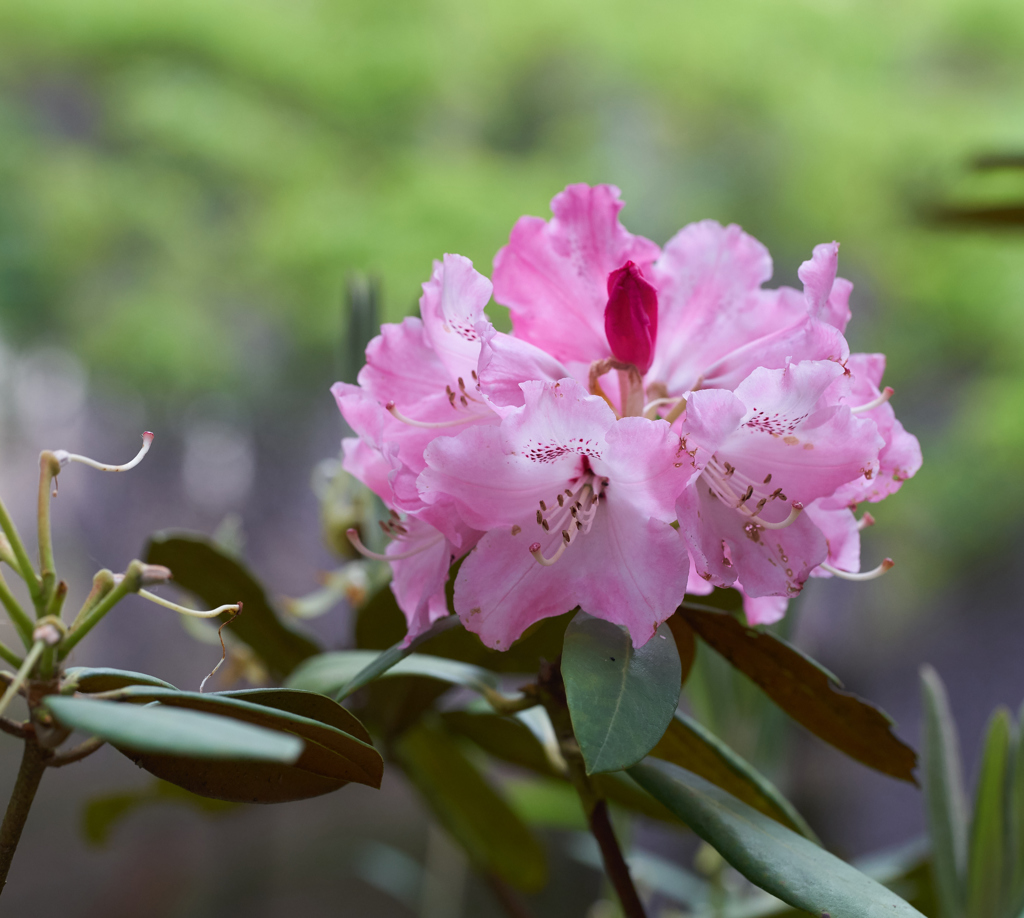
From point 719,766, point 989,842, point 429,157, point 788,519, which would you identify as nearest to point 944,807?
point 989,842

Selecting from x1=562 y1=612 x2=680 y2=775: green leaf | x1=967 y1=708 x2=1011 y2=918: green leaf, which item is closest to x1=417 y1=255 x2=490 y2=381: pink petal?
x1=562 y1=612 x2=680 y2=775: green leaf

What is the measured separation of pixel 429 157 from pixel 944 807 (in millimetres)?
4566

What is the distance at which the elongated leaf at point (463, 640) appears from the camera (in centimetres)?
45

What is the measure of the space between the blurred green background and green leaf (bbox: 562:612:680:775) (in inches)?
146

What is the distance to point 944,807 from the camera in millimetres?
496

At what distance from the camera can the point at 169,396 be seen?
14.1ft

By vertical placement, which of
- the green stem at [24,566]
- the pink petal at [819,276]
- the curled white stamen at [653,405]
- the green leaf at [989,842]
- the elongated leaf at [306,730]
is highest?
the pink petal at [819,276]

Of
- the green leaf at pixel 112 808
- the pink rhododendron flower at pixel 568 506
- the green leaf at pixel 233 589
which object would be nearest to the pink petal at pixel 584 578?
the pink rhododendron flower at pixel 568 506

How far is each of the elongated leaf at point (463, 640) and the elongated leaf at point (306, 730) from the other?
0.32ft

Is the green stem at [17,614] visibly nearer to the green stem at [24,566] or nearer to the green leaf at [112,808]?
the green stem at [24,566]

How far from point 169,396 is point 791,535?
4.34 metres

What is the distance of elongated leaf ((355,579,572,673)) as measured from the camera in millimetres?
447

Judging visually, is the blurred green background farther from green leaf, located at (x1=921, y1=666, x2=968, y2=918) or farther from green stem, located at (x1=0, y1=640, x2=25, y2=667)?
green stem, located at (x1=0, y1=640, x2=25, y2=667)

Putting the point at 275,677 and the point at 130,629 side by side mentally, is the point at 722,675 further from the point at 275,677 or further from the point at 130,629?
the point at 130,629
